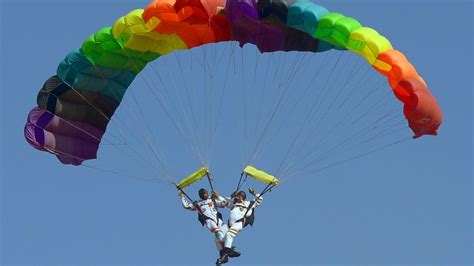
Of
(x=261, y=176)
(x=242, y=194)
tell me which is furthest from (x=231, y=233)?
(x=261, y=176)

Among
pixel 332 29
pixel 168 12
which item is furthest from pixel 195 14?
pixel 332 29

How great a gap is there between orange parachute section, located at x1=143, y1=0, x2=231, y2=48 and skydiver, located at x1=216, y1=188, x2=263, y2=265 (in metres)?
2.53

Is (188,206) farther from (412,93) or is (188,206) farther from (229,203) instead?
(412,93)

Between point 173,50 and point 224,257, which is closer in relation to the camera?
point 224,257

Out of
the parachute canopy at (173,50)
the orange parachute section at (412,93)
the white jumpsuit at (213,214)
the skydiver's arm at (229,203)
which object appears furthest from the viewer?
the skydiver's arm at (229,203)

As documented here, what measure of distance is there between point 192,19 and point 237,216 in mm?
3035

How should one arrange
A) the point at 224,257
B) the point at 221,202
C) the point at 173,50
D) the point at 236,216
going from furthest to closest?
1. the point at 173,50
2. the point at 221,202
3. the point at 236,216
4. the point at 224,257

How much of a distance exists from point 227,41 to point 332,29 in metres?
2.06

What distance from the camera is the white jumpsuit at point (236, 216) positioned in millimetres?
26531

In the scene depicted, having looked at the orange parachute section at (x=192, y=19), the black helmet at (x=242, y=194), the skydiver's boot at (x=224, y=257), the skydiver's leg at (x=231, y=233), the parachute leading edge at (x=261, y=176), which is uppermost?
the orange parachute section at (x=192, y=19)

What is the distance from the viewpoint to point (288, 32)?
27266 millimetres

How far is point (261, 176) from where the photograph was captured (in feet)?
88.6

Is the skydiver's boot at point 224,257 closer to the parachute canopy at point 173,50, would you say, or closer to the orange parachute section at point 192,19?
the parachute canopy at point 173,50

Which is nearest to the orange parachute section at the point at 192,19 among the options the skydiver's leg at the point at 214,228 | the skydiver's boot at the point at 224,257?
the skydiver's leg at the point at 214,228
